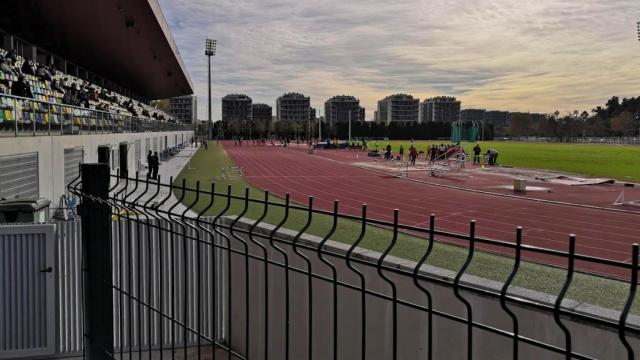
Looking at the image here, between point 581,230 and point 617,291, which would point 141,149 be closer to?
point 581,230

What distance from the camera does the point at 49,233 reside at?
6.12 metres

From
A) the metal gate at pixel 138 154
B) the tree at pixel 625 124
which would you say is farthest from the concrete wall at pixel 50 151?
the tree at pixel 625 124

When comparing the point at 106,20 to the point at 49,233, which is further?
the point at 106,20

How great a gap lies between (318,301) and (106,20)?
2603 centimetres

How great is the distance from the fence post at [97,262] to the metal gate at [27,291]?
1.65m

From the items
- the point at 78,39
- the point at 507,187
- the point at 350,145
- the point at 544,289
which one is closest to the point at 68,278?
the point at 544,289

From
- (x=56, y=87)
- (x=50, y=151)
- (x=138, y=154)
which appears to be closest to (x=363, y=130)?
(x=138, y=154)

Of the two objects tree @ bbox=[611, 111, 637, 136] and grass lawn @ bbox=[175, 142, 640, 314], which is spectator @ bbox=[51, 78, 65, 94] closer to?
grass lawn @ bbox=[175, 142, 640, 314]

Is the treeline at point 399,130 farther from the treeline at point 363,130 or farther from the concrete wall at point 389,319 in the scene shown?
the concrete wall at point 389,319

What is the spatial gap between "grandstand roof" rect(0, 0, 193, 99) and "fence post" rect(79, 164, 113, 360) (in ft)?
68.6

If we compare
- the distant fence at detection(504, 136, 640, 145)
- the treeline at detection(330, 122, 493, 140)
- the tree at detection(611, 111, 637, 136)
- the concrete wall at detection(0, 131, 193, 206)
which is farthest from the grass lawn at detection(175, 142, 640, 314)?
the tree at detection(611, 111, 637, 136)

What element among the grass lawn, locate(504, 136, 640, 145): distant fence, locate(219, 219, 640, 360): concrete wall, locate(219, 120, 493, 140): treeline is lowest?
the grass lawn

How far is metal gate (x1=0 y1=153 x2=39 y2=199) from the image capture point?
11430 mm

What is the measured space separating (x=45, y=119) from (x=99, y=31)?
61.1ft
